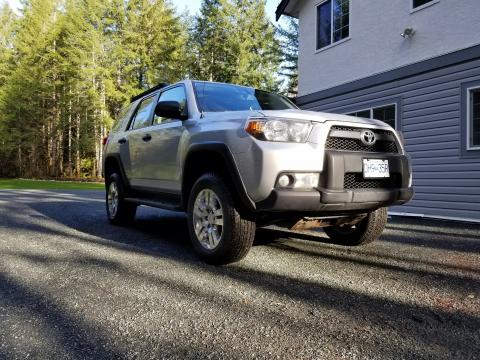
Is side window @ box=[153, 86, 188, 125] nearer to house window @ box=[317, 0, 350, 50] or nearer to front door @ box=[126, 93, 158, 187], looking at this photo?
front door @ box=[126, 93, 158, 187]

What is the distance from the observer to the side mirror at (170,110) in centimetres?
418

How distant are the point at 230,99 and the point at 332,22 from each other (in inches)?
316

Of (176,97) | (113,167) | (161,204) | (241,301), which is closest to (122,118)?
(113,167)

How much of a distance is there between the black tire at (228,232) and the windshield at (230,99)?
1012 mm

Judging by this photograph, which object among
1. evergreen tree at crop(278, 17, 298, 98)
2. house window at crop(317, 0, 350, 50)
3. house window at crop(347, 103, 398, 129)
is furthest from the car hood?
evergreen tree at crop(278, 17, 298, 98)

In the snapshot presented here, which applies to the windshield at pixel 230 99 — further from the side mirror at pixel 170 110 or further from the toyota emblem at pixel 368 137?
the toyota emblem at pixel 368 137

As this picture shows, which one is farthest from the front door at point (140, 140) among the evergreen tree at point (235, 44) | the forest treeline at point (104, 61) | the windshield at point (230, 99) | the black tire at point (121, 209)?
the evergreen tree at point (235, 44)

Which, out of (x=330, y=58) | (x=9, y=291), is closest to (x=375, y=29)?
(x=330, y=58)

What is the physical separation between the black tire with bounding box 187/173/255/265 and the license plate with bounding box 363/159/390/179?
1098 mm

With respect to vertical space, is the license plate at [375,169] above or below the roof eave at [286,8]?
→ below

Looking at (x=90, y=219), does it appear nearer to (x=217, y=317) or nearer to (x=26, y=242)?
(x=26, y=242)

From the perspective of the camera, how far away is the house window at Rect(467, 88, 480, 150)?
7609 millimetres

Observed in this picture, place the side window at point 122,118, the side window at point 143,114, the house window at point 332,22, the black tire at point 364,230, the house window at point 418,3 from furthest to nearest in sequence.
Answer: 1. the house window at point 332,22
2. the house window at point 418,3
3. the side window at point 122,118
4. the side window at point 143,114
5. the black tire at point 364,230

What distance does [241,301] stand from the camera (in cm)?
269
